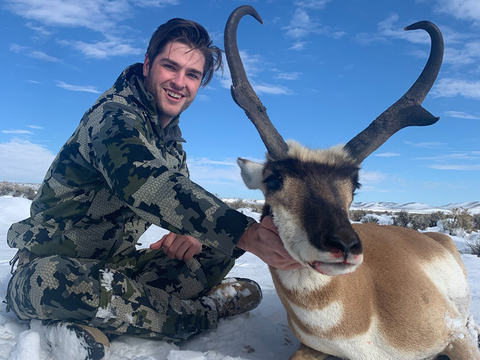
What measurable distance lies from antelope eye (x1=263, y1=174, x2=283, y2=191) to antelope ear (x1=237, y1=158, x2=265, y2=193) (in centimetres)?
42

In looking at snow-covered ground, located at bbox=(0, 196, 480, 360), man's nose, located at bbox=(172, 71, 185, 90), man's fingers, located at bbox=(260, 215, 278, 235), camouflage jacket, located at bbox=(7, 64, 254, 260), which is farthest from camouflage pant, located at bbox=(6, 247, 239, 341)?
man's nose, located at bbox=(172, 71, 185, 90)

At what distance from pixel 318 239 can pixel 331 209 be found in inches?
10.7

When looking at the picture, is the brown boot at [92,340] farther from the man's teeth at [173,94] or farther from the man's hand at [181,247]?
the man's teeth at [173,94]

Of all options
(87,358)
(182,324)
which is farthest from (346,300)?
(87,358)

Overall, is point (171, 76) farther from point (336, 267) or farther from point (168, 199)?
point (336, 267)

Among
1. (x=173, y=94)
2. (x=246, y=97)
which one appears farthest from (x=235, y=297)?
(x=173, y=94)

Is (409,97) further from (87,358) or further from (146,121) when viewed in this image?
(87,358)

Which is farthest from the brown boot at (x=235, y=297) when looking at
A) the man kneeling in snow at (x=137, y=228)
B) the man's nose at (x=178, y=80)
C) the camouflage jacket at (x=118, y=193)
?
the man's nose at (x=178, y=80)

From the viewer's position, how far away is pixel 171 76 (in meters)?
3.98

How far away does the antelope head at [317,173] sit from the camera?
1.97 metres

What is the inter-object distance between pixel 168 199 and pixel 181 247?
1.77 m

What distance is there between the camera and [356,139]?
3000mm

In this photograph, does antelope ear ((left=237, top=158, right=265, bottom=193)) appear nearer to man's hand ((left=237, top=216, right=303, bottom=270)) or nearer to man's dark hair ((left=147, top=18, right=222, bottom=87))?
man's hand ((left=237, top=216, right=303, bottom=270))

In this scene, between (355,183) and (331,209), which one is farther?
(355,183)
